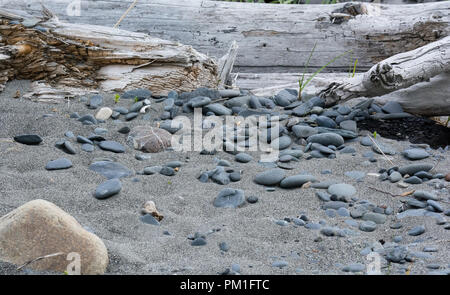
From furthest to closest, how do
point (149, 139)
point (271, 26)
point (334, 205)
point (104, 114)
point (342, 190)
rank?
1. point (271, 26)
2. point (104, 114)
3. point (149, 139)
4. point (342, 190)
5. point (334, 205)

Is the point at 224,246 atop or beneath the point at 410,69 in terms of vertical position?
beneath

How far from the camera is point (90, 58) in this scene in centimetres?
404

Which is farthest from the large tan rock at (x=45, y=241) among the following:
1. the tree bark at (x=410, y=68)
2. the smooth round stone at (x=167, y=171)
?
the tree bark at (x=410, y=68)

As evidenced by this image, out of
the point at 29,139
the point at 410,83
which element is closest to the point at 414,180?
the point at 410,83

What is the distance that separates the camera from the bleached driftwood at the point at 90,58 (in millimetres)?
3918

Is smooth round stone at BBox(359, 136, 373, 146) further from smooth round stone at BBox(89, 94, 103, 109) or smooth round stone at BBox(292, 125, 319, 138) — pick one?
smooth round stone at BBox(89, 94, 103, 109)

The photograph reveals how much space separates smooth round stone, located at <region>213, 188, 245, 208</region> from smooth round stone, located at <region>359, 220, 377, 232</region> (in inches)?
24.1

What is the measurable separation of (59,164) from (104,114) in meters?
0.87

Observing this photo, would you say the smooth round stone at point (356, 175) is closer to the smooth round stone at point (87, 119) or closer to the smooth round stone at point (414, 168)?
the smooth round stone at point (414, 168)

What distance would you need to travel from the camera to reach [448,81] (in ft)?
12.0

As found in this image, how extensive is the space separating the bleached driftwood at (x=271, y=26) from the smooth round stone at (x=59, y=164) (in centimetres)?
248

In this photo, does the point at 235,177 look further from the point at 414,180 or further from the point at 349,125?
the point at 349,125

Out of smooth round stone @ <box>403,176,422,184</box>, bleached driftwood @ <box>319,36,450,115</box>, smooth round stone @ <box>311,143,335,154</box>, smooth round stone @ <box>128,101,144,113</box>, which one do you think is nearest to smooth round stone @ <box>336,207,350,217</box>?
smooth round stone @ <box>403,176,422,184</box>
